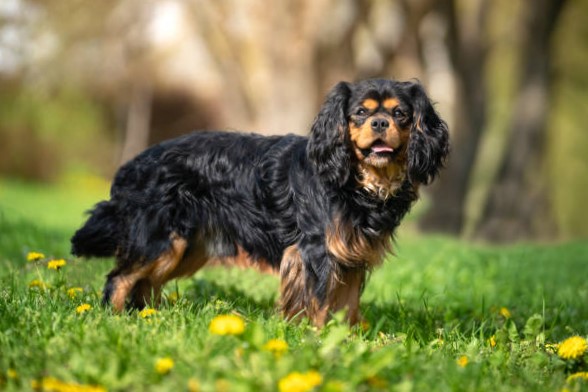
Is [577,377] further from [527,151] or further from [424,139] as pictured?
[527,151]

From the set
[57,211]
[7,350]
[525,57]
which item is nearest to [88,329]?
[7,350]

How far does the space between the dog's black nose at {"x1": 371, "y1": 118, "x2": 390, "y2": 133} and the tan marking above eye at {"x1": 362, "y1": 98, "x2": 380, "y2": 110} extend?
0.15 meters

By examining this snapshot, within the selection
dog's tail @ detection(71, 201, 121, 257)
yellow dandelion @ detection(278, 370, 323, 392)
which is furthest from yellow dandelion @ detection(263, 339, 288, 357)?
dog's tail @ detection(71, 201, 121, 257)

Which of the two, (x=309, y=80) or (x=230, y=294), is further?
(x=309, y=80)

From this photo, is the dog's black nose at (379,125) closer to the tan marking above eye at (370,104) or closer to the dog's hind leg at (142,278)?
the tan marking above eye at (370,104)

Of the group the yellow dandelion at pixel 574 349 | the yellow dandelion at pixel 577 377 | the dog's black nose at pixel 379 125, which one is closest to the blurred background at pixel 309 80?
the dog's black nose at pixel 379 125

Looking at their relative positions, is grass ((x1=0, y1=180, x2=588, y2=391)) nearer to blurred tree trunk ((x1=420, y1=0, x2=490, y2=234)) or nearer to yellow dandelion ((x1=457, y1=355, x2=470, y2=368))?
yellow dandelion ((x1=457, y1=355, x2=470, y2=368))

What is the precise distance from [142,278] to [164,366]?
2.24 metres

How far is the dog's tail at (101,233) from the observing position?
5184mm

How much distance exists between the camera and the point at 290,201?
195 inches

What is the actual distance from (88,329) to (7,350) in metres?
0.39

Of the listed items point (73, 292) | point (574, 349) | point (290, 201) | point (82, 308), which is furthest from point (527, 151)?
point (82, 308)

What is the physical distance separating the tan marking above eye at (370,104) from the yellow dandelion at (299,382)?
2394 mm

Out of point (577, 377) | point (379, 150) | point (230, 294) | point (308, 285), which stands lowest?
point (230, 294)
